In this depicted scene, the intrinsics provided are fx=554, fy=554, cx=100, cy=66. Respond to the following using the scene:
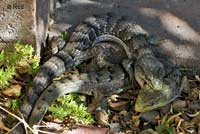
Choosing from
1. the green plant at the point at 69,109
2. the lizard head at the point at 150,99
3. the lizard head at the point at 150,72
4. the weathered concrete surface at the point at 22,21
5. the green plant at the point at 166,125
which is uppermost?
the weathered concrete surface at the point at 22,21

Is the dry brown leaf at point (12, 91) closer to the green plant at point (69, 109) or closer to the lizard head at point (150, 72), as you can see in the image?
the green plant at point (69, 109)

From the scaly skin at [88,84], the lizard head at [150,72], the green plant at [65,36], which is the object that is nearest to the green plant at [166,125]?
the lizard head at [150,72]

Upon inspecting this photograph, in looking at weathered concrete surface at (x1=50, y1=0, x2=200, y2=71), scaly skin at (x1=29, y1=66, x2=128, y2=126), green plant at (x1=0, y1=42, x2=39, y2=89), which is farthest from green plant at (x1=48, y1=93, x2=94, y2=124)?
weathered concrete surface at (x1=50, y1=0, x2=200, y2=71)

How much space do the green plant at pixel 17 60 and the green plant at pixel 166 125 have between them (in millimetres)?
1421

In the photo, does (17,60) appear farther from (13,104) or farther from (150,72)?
(150,72)

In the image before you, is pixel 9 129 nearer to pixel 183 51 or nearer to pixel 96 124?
pixel 96 124

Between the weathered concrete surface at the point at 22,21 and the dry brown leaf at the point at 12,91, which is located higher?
the weathered concrete surface at the point at 22,21

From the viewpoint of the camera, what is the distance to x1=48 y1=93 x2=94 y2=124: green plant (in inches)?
213

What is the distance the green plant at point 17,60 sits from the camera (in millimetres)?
5693

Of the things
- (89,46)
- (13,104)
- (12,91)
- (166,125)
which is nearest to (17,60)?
(12,91)

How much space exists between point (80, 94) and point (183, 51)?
1.33 m

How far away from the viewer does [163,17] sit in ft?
21.8

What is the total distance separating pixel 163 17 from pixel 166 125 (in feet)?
5.42

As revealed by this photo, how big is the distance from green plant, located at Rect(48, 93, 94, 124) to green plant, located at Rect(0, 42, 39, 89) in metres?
0.48
